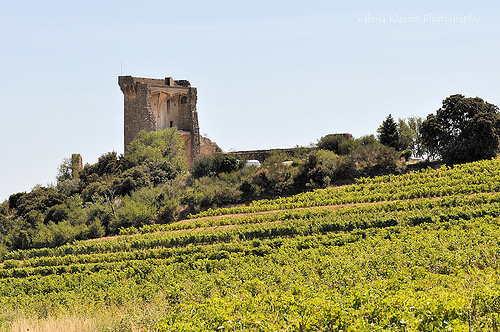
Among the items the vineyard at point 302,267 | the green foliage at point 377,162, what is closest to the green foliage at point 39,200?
the vineyard at point 302,267

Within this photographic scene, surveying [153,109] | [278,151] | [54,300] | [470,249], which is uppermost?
[153,109]

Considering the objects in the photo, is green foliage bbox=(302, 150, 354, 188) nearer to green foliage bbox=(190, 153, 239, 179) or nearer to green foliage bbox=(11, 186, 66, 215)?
green foliage bbox=(190, 153, 239, 179)

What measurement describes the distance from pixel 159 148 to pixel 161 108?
6651 millimetres

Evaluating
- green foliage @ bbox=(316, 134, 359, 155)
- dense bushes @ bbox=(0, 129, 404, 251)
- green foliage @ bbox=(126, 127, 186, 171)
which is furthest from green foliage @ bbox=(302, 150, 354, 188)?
green foliage @ bbox=(126, 127, 186, 171)

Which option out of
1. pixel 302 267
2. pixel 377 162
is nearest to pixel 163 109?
pixel 377 162

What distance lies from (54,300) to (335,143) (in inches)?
953

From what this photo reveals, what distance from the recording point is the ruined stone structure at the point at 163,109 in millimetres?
39812

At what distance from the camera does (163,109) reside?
4253 centimetres

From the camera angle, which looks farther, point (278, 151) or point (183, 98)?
point (183, 98)

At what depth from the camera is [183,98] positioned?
141ft

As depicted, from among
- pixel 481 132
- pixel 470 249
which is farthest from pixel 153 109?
pixel 470 249

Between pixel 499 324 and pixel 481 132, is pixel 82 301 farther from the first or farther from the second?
pixel 481 132

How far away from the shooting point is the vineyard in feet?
22.5

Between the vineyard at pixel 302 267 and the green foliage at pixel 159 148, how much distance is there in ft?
32.5
